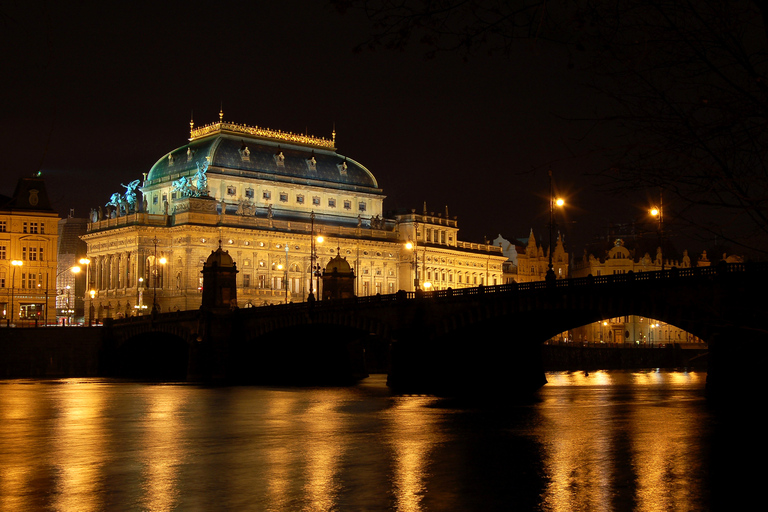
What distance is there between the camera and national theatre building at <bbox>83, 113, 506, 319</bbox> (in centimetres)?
16325

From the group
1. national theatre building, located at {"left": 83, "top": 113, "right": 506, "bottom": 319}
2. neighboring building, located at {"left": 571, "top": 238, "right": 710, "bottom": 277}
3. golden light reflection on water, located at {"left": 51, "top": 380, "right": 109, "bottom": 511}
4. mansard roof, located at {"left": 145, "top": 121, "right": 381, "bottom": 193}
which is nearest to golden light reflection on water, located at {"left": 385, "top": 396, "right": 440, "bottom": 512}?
golden light reflection on water, located at {"left": 51, "top": 380, "right": 109, "bottom": 511}

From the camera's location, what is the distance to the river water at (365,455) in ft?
93.6

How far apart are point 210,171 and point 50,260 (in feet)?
113

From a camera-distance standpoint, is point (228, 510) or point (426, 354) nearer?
point (228, 510)

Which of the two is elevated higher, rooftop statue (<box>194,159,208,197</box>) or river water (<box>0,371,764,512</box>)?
rooftop statue (<box>194,159,208,197</box>)

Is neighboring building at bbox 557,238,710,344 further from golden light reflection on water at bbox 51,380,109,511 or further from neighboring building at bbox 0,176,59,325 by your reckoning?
golden light reflection on water at bbox 51,380,109,511

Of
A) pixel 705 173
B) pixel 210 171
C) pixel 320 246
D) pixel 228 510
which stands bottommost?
pixel 228 510

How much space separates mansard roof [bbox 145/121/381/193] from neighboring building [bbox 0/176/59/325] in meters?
33.0

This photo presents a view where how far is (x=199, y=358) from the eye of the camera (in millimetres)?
95750

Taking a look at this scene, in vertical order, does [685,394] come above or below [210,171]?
below

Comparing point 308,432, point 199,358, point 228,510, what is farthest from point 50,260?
point 228,510

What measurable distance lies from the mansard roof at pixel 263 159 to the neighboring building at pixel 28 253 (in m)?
33.0

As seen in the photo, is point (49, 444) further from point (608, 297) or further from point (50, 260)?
point (50, 260)

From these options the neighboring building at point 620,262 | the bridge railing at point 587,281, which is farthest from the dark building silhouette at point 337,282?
the neighboring building at point 620,262
